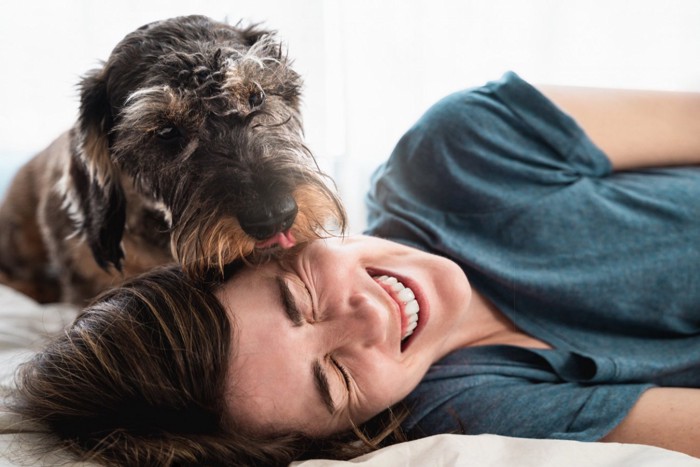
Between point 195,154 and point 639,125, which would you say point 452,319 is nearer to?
point 195,154

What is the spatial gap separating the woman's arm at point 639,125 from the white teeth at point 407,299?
2.25ft

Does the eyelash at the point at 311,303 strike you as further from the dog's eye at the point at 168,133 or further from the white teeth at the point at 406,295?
the dog's eye at the point at 168,133

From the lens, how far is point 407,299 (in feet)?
3.84

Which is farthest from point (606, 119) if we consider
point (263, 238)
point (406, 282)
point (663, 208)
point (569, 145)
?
point (263, 238)

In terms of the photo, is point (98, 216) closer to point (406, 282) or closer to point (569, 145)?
point (406, 282)

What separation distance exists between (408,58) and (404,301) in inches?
35.7

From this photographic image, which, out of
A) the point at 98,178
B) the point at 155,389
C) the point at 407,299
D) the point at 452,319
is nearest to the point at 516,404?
the point at 452,319

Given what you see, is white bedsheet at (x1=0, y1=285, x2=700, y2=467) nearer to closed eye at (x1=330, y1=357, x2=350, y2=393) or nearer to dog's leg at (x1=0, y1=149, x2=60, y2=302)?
closed eye at (x1=330, y1=357, x2=350, y2=393)

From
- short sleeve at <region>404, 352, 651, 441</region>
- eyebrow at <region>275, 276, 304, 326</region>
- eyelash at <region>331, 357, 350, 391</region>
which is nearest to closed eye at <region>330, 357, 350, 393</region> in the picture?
eyelash at <region>331, 357, 350, 391</region>

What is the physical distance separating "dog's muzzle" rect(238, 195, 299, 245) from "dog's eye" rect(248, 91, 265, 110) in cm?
23

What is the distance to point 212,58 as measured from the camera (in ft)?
3.59

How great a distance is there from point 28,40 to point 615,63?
5.11 feet

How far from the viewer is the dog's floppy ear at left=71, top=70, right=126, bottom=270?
47.9 inches

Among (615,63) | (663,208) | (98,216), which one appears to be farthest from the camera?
(615,63)
